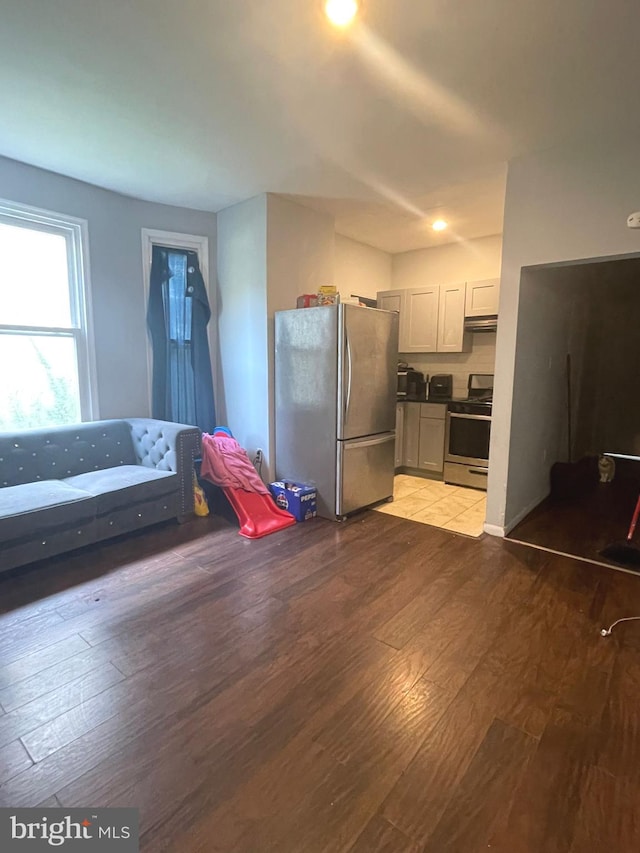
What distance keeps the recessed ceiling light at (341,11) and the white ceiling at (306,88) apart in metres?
0.05

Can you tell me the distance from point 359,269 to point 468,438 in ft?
7.83

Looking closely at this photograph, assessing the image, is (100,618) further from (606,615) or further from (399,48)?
(399,48)

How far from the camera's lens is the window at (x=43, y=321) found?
10.4 feet

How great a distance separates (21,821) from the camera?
4.07 feet

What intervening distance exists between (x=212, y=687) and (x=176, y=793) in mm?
440

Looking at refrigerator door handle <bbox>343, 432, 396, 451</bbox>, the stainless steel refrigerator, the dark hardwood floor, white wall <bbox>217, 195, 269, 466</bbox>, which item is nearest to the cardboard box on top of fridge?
the stainless steel refrigerator

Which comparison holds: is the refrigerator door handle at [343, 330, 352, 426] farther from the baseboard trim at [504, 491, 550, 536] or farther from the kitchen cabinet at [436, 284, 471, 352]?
the kitchen cabinet at [436, 284, 471, 352]

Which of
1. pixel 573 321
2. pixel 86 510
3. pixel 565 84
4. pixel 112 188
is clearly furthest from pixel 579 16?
pixel 86 510

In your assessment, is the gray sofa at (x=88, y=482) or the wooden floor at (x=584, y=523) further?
the wooden floor at (x=584, y=523)

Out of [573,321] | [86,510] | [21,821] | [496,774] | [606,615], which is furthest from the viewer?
[573,321]

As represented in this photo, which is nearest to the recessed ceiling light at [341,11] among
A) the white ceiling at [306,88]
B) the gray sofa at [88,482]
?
the white ceiling at [306,88]

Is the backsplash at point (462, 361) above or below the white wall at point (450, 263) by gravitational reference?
below
